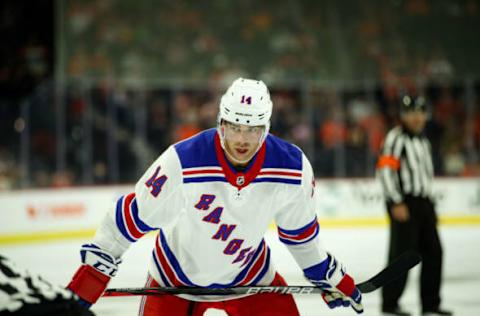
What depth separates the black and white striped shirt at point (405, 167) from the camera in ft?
14.5

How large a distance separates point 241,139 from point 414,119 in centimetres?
246

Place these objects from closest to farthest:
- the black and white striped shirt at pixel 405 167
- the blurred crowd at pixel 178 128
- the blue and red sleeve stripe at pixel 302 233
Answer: the blue and red sleeve stripe at pixel 302 233
the black and white striped shirt at pixel 405 167
the blurred crowd at pixel 178 128

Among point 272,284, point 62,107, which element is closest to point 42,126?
point 62,107

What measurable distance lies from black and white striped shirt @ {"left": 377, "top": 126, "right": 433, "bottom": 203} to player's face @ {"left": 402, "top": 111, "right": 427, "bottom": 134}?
2.2 inches

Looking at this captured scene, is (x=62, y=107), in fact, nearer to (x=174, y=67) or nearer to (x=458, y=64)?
(x=174, y=67)

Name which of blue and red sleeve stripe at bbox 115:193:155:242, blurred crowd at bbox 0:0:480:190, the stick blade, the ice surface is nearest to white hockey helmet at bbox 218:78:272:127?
blue and red sleeve stripe at bbox 115:193:155:242

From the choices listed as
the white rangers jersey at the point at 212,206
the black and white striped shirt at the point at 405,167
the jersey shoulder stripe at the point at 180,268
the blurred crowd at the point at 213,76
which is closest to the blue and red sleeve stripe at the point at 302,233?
the white rangers jersey at the point at 212,206

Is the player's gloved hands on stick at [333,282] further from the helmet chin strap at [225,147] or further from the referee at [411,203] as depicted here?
the referee at [411,203]

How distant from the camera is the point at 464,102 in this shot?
8.98 m

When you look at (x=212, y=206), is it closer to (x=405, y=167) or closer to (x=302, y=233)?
(x=302, y=233)

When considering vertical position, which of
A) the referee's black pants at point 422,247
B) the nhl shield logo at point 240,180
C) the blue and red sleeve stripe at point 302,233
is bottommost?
the referee's black pants at point 422,247

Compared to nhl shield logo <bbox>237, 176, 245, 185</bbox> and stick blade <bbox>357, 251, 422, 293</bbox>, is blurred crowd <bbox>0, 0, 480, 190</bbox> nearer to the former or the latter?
stick blade <bbox>357, 251, 422, 293</bbox>

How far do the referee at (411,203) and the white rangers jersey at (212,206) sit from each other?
2081mm

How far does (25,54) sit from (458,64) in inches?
244
